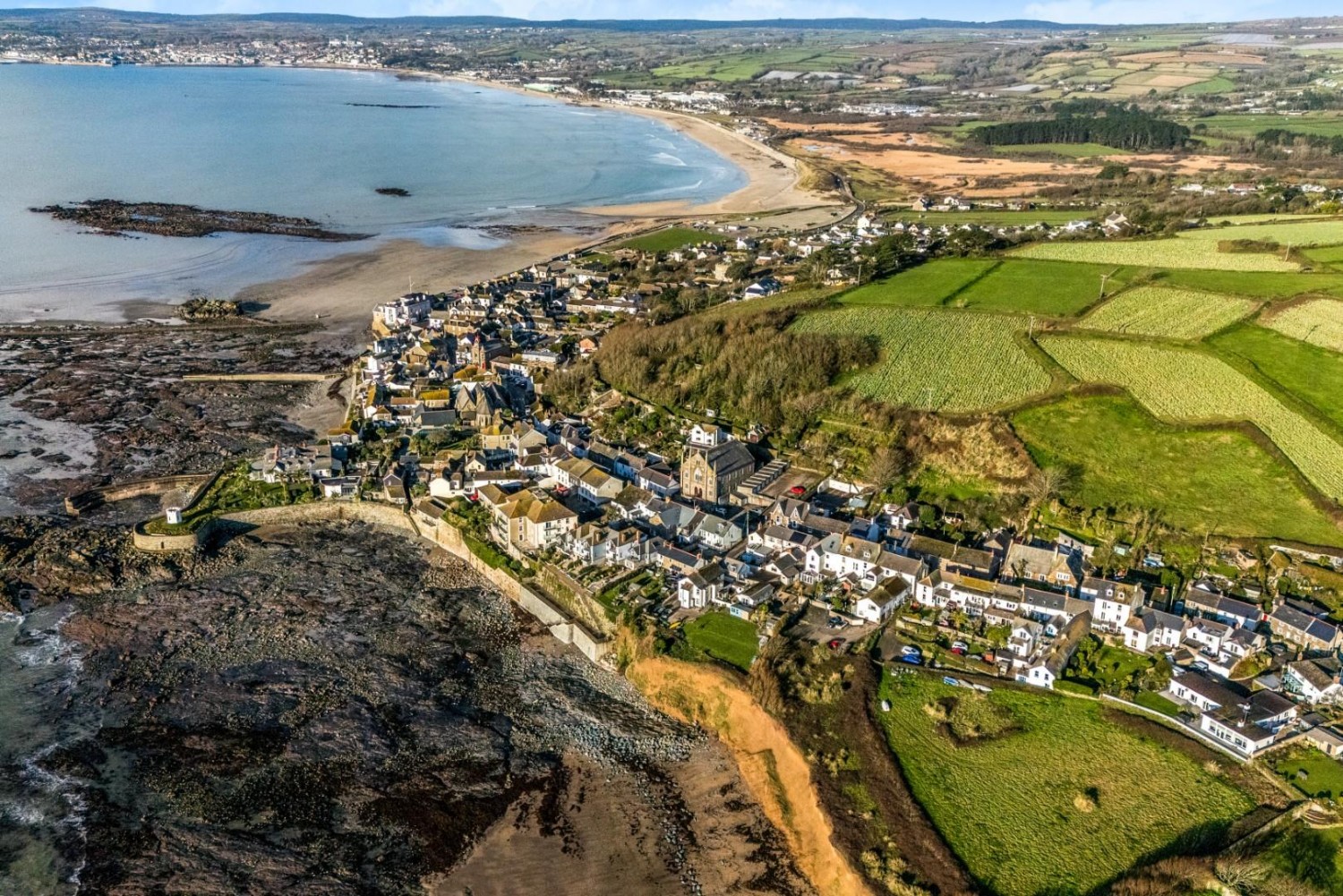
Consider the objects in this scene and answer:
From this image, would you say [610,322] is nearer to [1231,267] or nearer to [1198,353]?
[1198,353]

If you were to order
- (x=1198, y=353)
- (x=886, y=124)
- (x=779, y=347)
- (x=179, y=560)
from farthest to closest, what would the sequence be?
(x=886, y=124) < (x=779, y=347) < (x=1198, y=353) < (x=179, y=560)

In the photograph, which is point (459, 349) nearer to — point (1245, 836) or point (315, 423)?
point (315, 423)

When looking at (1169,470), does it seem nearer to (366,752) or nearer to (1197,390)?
(1197,390)

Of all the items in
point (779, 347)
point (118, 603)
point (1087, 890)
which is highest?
point (779, 347)

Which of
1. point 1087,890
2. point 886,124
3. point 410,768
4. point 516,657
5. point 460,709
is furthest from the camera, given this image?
point 886,124

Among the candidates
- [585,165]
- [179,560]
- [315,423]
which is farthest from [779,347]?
[585,165]

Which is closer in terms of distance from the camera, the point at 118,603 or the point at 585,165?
the point at 118,603

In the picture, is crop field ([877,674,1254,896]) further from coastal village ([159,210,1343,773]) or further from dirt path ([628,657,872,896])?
dirt path ([628,657,872,896])

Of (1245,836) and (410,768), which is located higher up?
(1245,836)
